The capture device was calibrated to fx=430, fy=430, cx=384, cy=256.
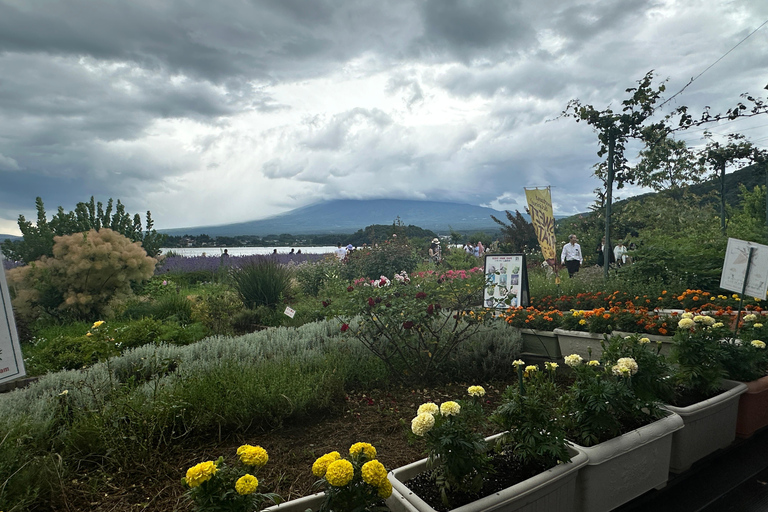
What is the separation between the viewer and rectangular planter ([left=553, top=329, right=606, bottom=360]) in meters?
4.67

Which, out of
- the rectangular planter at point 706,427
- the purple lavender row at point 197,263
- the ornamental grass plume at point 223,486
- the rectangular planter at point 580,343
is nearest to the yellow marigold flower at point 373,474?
the ornamental grass plume at point 223,486

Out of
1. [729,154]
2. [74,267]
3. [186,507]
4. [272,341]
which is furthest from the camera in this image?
[729,154]

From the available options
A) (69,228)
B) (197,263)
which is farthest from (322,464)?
(197,263)

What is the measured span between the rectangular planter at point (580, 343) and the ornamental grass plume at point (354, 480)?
3640 millimetres

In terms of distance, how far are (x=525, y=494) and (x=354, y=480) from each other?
0.81 metres

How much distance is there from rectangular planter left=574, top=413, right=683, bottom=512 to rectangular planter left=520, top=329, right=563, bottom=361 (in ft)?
6.02

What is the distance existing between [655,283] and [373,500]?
7.18m

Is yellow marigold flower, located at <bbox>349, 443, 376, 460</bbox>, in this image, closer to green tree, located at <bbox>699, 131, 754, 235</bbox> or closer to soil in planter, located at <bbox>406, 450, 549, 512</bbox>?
soil in planter, located at <bbox>406, 450, 549, 512</bbox>

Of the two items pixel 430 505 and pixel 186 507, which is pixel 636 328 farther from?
pixel 186 507

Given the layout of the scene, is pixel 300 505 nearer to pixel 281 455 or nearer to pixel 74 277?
pixel 281 455

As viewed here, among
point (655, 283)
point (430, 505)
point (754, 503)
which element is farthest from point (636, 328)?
point (430, 505)

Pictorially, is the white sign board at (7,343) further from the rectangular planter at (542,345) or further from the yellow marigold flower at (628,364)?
the rectangular planter at (542,345)

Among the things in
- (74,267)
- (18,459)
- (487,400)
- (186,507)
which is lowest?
(487,400)

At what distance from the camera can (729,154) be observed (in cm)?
1156
